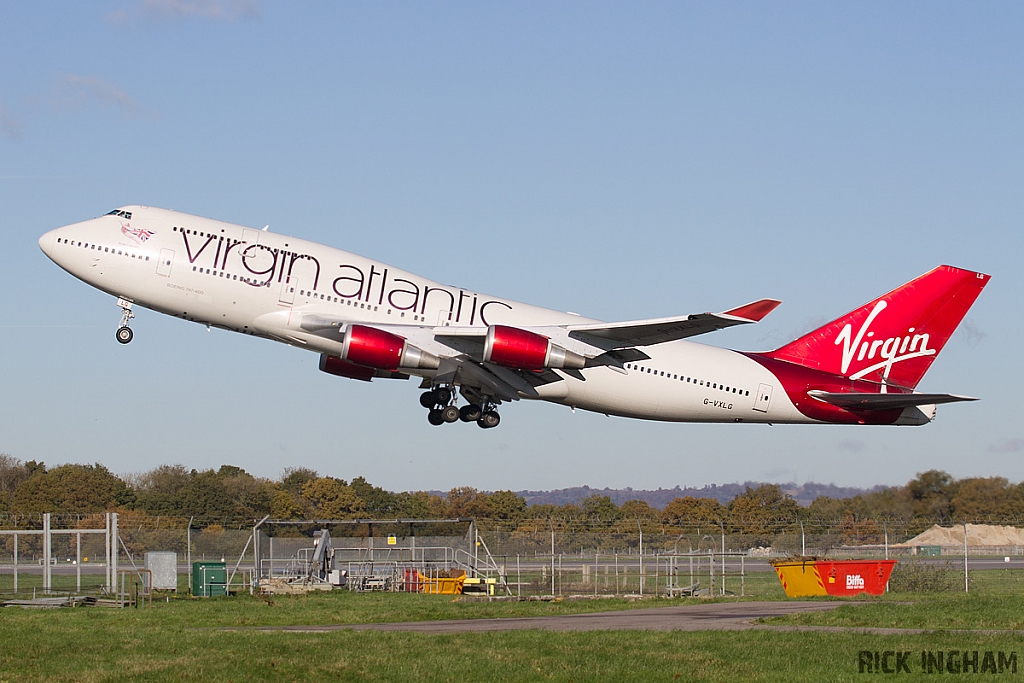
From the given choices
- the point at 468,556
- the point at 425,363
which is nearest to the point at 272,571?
the point at 468,556

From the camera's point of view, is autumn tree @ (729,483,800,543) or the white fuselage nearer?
the white fuselage

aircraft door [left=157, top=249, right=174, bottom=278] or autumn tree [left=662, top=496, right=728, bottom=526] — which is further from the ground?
aircraft door [left=157, top=249, right=174, bottom=278]

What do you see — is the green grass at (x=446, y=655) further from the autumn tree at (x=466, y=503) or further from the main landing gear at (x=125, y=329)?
the autumn tree at (x=466, y=503)

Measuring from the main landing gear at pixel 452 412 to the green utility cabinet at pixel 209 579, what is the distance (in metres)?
11.3

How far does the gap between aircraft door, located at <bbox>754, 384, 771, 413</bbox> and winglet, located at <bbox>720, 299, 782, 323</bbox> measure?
24.3 ft

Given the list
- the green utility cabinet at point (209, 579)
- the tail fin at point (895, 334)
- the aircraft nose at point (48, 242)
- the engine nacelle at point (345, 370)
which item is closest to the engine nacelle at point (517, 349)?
the engine nacelle at point (345, 370)

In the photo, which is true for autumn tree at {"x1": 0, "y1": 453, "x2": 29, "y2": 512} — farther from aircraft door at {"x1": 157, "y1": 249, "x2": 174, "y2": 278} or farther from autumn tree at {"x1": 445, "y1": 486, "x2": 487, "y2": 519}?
aircraft door at {"x1": 157, "y1": 249, "x2": 174, "y2": 278}

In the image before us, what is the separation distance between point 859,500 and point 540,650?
201ft

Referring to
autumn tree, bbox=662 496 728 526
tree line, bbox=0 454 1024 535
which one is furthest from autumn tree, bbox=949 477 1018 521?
autumn tree, bbox=662 496 728 526

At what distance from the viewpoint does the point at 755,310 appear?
29688 millimetres

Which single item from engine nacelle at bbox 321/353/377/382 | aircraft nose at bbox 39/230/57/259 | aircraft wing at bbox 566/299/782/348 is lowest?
engine nacelle at bbox 321/353/377/382

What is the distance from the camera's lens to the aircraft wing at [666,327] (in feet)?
97.6

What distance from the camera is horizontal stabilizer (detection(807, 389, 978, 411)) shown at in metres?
35.4

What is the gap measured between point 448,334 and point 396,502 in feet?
197
